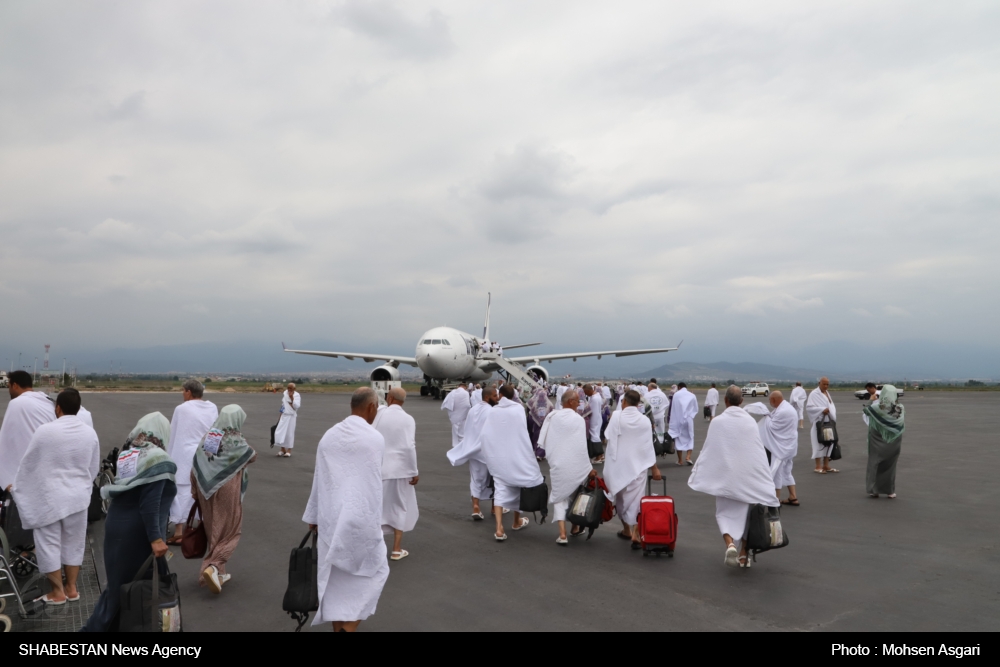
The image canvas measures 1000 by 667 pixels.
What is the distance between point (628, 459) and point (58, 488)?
5378 millimetres

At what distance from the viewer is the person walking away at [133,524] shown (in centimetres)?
388

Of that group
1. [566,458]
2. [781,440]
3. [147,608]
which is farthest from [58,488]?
[781,440]

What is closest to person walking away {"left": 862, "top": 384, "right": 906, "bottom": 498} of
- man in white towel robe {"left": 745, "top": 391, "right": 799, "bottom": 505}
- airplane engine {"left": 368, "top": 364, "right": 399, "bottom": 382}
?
man in white towel robe {"left": 745, "top": 391, "right": 799, "bottom": 505}

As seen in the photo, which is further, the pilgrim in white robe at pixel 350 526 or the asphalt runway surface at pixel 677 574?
the asphalt runway surface at pixel 677 574

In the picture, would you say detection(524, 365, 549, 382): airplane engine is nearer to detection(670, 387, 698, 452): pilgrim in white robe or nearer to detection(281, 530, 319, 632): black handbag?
detection(670, 387, 698, 452): pilgrim in white robe

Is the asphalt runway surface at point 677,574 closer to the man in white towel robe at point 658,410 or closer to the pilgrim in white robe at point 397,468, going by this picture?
the pilgrim in white robe at point 397,468

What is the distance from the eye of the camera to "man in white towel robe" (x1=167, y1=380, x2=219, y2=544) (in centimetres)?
681

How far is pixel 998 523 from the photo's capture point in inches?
305

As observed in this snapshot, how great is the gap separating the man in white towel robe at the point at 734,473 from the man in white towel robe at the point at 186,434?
5.49 m

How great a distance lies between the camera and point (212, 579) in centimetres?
524

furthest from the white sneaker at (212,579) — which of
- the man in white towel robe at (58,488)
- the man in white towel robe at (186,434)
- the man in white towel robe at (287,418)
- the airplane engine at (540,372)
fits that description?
the airplane engine at (540,372)

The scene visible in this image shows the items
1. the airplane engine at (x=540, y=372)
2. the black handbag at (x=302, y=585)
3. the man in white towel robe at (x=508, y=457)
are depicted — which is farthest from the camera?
the airplane engine at (x=540, y=372)

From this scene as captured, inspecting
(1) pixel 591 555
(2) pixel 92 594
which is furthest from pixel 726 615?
(2) pixel 92 594
